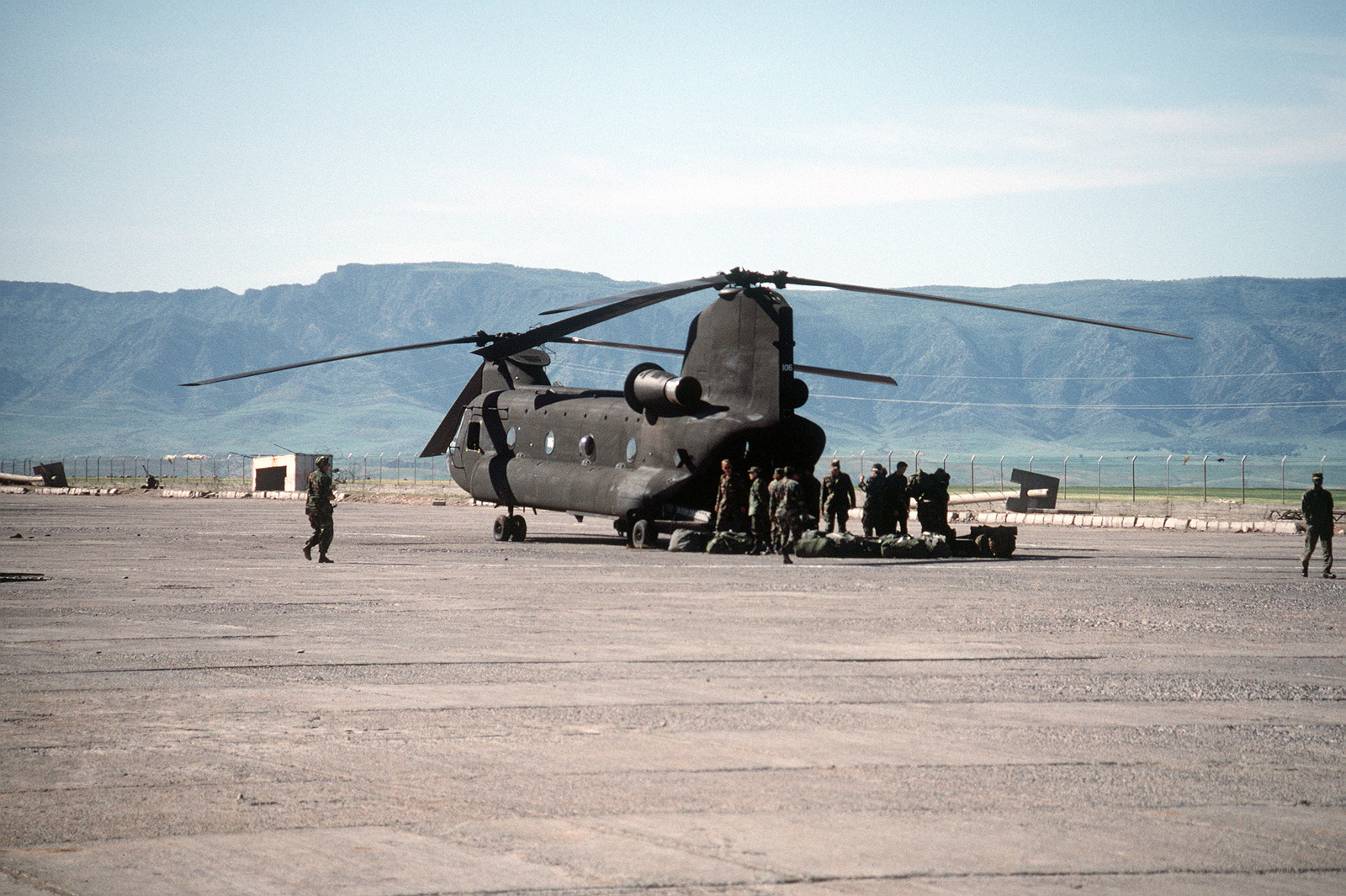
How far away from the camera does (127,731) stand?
28.7ft

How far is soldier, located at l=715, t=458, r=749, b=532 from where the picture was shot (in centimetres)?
2622

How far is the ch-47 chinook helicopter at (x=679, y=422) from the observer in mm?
26281

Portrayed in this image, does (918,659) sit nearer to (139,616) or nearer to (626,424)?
(139,616)

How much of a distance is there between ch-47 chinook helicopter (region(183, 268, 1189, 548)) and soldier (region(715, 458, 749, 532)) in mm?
313

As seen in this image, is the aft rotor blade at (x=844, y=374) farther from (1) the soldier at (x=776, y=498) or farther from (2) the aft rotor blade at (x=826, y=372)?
(1) the soldier at (x=776, y=498)

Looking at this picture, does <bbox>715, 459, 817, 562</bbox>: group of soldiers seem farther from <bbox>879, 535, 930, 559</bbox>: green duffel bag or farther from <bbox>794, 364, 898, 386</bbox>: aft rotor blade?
<bbox>794, 364, 898, 386</bbox>: aft rotor blade

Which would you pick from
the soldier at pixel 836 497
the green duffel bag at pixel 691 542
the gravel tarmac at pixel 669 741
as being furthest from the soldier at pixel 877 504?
the gravel tarmac at pixel 669 741

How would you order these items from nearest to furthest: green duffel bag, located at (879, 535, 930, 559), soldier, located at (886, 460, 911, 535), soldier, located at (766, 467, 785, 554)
A: soldier, located at (766, 467, 785, 554)
green duffel bag, located at (879, 535, 930, 559)
soldier, located at (886, 460, 911, 535)

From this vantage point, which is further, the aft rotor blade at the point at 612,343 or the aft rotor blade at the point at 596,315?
the aft rotor blade at the point at 612,343

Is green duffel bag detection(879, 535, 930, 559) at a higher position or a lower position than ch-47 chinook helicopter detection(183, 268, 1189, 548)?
lower

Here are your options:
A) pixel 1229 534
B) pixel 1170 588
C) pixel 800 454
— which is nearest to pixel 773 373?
pixel 800 454

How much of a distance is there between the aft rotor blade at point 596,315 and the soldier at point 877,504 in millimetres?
4821

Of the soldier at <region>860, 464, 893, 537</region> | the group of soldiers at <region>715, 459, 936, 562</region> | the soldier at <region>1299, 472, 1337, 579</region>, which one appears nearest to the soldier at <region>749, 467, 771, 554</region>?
the group of soldiers at <region>715, 459, 936, 562</region>

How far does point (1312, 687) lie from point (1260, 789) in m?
3.91
